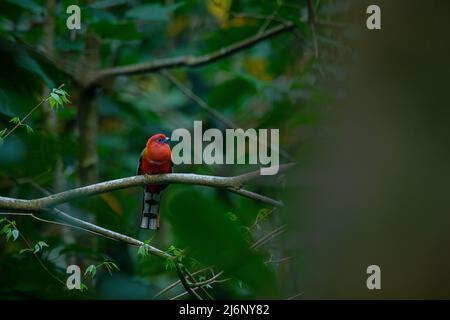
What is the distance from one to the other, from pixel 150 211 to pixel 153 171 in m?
0.16

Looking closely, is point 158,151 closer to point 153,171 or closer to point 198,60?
point 153,171

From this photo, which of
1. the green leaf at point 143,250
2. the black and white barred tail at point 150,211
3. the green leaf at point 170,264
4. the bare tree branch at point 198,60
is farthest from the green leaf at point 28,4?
the green leaf at point 170,264

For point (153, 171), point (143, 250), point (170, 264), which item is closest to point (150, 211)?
point (153, 171)

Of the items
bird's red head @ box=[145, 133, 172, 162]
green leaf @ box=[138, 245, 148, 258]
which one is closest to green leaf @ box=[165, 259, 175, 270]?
green leaf @ box=[138, 245, 148, 258]

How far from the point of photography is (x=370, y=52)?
109 cm

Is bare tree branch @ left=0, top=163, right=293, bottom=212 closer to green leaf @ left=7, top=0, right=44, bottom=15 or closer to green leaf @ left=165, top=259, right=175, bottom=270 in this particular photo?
green leaf @ left=165, top=259, right=175, bottom=270

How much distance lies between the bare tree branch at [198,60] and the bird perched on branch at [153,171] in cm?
89

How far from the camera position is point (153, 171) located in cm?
243

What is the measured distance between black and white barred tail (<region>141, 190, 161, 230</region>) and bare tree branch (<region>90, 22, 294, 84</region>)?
1.05 metres

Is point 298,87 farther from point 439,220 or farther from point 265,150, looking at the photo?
point 439,220

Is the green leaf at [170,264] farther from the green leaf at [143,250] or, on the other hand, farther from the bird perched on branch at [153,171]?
the bird perched on branch at [153,171]

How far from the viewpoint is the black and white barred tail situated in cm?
243
